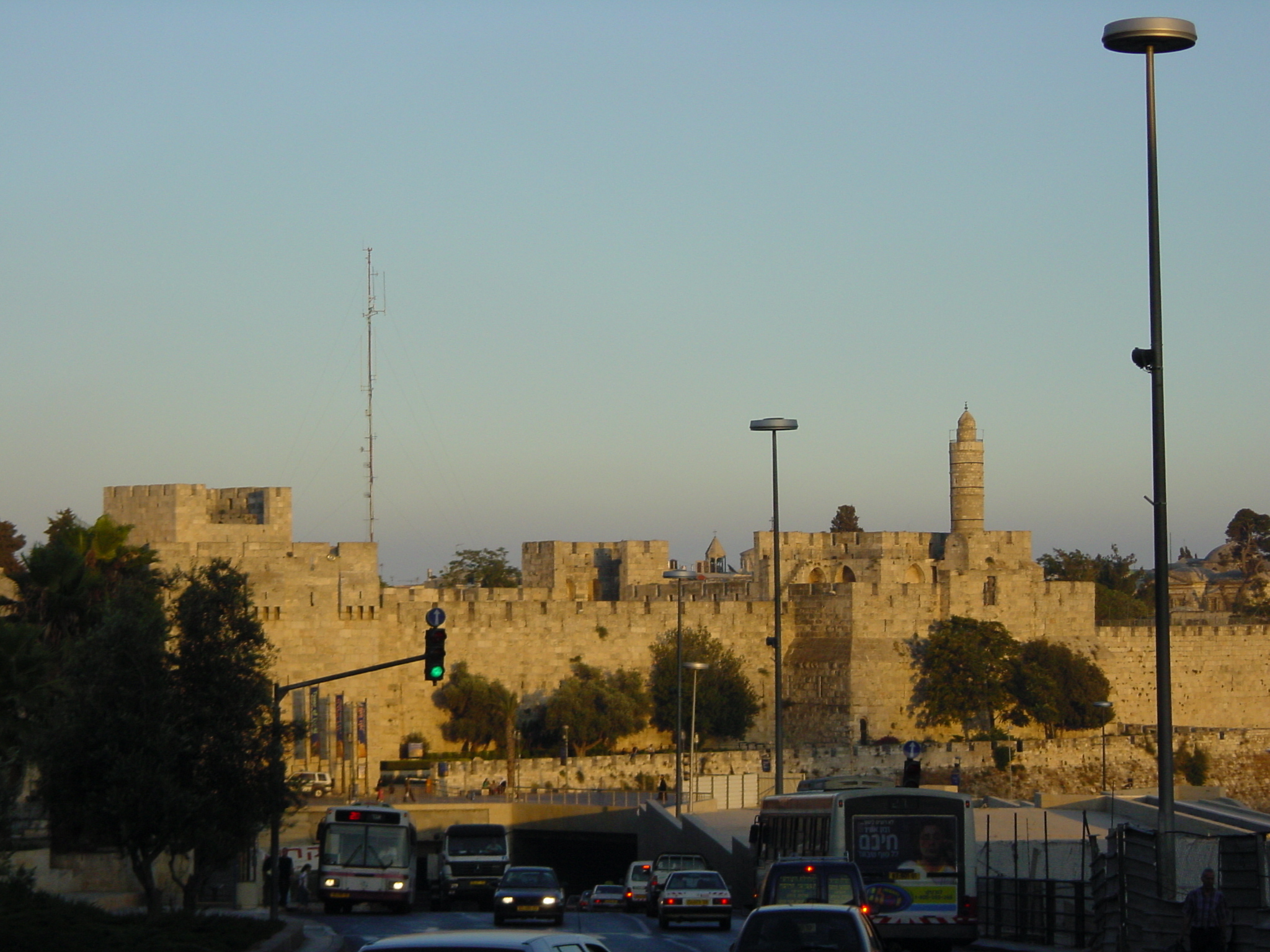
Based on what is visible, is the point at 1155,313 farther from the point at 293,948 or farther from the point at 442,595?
the point at 442,595

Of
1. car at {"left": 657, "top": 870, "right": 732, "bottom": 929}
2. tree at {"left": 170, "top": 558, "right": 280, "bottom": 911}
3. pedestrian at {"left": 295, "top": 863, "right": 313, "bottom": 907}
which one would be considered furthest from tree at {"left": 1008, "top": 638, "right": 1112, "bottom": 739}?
tree at {"left": 170, "top": 558, "right": 280, "bottom": 911}

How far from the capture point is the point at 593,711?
51.3 meters

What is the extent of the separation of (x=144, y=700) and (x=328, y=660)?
2668cm

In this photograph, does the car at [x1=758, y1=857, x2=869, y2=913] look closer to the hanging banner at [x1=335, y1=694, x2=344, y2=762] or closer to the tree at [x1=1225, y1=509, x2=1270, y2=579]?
the hanging banner at [x1=335, y1=694, x2=344, y2=762]

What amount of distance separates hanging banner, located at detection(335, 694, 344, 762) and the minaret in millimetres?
26708

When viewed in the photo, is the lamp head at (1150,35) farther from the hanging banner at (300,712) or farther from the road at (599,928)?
the hanging banner at (300,712)

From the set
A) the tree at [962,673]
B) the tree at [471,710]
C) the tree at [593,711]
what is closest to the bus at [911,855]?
the tree at [471,710]

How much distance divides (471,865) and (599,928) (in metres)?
7.64

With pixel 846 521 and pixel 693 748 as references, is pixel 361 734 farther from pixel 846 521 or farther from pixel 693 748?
pixel 846 521

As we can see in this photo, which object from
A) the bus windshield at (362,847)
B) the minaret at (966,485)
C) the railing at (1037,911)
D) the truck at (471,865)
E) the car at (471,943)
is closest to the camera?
the car at (471,943)

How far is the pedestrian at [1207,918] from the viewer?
50.3 feet

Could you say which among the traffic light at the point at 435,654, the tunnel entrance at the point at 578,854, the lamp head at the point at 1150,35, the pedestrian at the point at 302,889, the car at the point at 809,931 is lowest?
the tunnel entrance at the point at 578,854

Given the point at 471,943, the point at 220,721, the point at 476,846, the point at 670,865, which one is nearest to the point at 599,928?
the point at 670,865

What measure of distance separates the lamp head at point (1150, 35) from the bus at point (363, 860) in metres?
17.8
